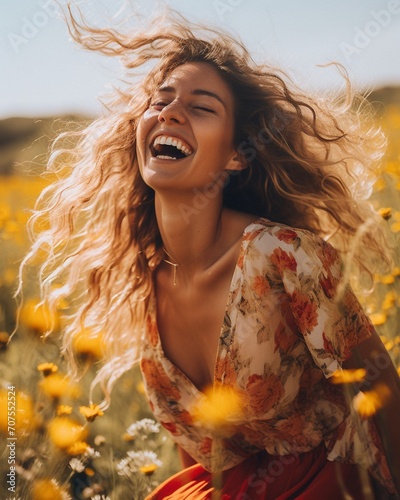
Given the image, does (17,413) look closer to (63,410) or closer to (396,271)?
(63,410)

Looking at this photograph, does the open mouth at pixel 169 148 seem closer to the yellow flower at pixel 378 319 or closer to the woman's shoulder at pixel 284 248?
the woman's shoulder at pixel 284 248

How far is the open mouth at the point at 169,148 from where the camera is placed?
1797 millimetres

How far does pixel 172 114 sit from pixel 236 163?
232 mm

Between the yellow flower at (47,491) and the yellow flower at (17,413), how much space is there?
0.18 m

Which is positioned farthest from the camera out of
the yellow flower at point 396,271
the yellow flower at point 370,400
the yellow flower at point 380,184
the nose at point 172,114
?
the yellow flower at point 380,184

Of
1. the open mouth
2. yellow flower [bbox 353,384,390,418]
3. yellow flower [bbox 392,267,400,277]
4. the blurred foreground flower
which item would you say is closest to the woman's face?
the open mouth

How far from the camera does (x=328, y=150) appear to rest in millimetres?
2047

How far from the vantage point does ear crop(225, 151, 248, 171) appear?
191 centimetres

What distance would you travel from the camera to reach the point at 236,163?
192cm

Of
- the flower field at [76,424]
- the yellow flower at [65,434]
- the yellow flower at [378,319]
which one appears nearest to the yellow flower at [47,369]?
the flower field at [76,424]

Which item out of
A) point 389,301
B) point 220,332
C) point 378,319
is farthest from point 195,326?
point 389,301

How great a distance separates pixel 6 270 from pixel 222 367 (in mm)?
2543

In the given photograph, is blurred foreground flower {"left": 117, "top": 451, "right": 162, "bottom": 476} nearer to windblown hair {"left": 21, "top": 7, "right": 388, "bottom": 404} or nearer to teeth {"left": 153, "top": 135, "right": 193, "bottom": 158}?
windblown hair {"left": 21, "top": 7, "right": 388, "bottom": 404}

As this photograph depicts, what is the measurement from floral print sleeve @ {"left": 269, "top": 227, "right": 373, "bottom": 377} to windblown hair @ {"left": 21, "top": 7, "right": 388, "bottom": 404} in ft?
0.85
